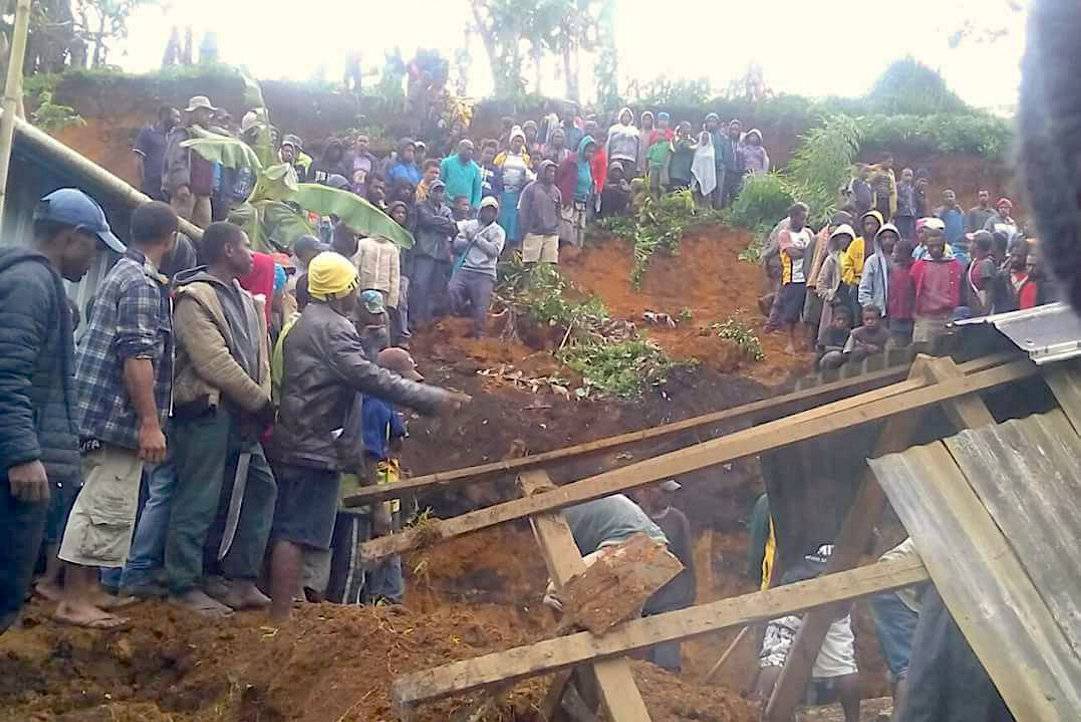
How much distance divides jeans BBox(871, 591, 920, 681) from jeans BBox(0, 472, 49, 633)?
12.7 ft

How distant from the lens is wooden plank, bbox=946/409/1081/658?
9.30ft

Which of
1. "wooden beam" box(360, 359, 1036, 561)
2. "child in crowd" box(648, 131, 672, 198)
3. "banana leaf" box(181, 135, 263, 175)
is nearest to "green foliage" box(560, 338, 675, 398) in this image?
"banana leaf" box(181, 135, 263, 175)

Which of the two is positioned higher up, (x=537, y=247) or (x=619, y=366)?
(x=537, y=247)

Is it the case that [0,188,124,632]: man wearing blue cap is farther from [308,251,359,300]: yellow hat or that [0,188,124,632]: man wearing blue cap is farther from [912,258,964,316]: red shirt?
[912,258,964,316]: red shirt

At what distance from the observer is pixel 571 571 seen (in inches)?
135

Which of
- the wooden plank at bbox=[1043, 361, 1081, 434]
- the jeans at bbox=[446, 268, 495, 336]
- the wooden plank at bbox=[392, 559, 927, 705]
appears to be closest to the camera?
the wooden plank at bbox=[392, 559, 927, 705]

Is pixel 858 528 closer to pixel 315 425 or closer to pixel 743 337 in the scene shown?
pixel 315 425

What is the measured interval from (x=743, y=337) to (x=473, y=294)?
3298 mm

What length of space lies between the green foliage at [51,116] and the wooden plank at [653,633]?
16522 mm

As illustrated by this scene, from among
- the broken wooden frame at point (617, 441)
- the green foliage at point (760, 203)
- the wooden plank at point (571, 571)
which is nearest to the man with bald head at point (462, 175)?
the green foliage at point (760, 203)

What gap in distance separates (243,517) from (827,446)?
2.72m

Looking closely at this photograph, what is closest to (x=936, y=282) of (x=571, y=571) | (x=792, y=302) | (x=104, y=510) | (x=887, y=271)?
(x=887, y=271)

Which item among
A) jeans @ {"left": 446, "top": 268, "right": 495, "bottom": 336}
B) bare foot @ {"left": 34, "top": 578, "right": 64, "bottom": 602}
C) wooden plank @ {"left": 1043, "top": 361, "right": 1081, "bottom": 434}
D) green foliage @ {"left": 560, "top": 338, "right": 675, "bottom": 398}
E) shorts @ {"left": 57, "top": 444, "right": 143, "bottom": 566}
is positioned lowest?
green foliage @ {"left": 560, "top": 338, "right": 675, "bottom": 398}

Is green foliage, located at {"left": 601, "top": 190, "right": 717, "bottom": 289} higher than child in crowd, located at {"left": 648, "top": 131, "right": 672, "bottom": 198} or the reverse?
the reverse
